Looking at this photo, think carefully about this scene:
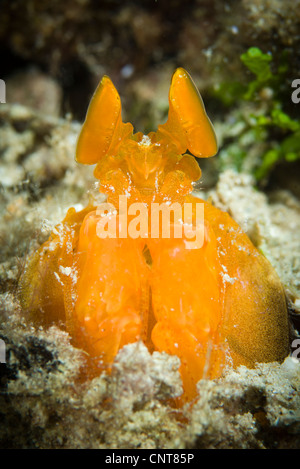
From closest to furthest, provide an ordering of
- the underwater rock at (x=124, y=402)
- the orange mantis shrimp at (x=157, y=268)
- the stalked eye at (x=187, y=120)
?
1. the underwater rock at (x=124, y=402)
2. the orange mantis shrimp at (x=157, y=268)
3. the stalked eye at (x=187, y=120)

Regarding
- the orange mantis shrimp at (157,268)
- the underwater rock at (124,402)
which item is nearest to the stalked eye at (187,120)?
the orange mantis shrimp at (157,268)

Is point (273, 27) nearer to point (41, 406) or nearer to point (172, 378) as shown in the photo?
point (172, 378)

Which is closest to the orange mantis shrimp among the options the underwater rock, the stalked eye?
the stalked eye

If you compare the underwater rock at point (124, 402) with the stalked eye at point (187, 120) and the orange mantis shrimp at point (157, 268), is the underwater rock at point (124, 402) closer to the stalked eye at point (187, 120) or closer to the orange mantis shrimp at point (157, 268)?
the orange mantis shrimp at point (157, 268)

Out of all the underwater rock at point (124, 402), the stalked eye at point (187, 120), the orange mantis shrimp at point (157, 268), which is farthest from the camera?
the stalked eye at point (187, 120)

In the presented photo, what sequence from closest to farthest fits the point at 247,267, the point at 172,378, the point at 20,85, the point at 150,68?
the point at 172,378 < the point at 247,267 < the point at 150,68 < the point at 20,85

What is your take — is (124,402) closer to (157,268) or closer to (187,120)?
(157,268)

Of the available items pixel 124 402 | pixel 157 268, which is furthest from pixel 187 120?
pixel 124 402

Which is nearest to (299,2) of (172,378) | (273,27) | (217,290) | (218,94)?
(273,27)

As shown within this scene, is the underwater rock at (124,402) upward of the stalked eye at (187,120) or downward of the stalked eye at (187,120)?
downward
